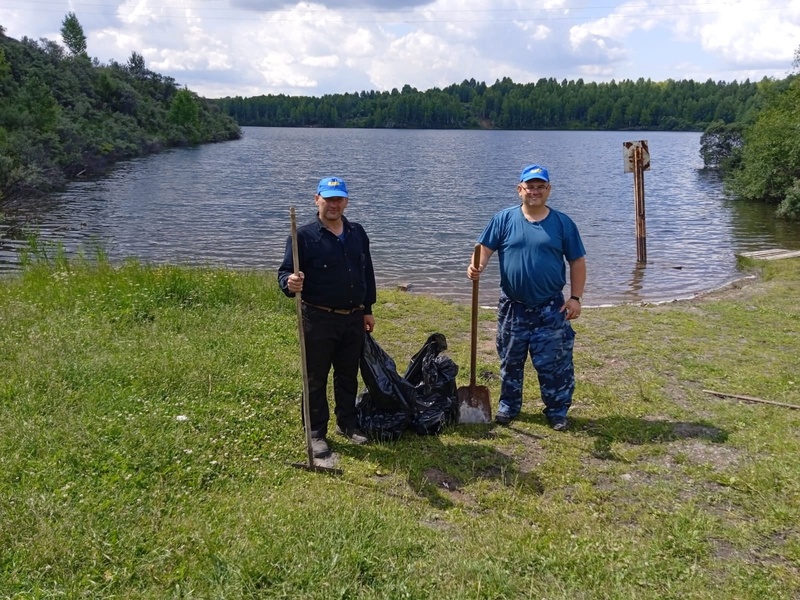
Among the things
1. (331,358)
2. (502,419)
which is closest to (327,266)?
(331,358)

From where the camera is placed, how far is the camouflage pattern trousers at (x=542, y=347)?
18.0 ft

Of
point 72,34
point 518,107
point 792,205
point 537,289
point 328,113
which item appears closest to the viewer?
point 537,289

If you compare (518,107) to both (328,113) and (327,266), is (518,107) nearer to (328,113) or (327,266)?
(328,113)

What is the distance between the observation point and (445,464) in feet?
16.3

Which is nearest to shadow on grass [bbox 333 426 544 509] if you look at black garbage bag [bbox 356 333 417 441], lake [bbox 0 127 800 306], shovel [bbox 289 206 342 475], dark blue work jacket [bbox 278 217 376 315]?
black garbage bag [bbox 356 333 417 441]

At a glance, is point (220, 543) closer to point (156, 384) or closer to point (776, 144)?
point (156, 384)

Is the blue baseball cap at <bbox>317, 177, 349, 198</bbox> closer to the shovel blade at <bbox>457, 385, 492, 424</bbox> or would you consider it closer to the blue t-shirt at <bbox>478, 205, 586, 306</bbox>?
the blue t-shirt at <bbox>478, 205, 586, 306</bbox>

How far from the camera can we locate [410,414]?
5535 millimetres

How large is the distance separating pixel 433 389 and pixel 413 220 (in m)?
20.1

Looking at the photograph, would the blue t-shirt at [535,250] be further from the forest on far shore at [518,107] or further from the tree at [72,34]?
the forest on far shore at [518,107]

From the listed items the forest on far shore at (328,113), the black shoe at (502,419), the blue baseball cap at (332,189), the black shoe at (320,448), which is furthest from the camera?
the forest on far shore at (328,113)

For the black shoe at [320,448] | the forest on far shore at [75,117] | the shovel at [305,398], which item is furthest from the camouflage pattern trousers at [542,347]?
the forest on far shore at [75,117]

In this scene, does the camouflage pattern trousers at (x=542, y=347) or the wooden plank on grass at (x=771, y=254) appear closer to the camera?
the camouflage pattern trousers at (x=542, y=347)

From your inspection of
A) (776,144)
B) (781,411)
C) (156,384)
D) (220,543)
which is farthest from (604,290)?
(776,144)
